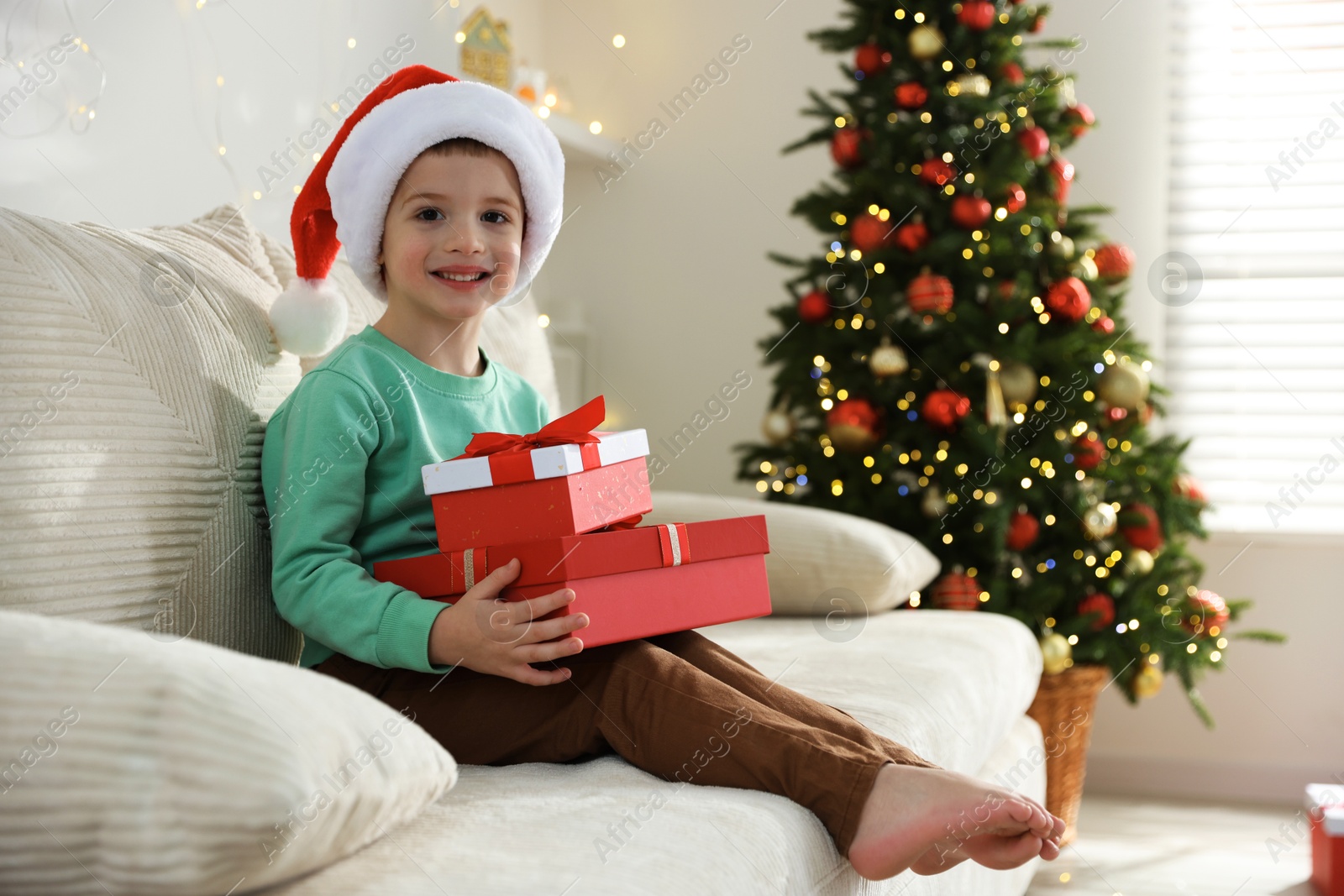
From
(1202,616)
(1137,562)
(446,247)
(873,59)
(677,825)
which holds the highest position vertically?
(873,59)

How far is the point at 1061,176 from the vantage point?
234 cm

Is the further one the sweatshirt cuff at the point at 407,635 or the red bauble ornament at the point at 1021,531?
the red bauble ornament at the point at 1021,531

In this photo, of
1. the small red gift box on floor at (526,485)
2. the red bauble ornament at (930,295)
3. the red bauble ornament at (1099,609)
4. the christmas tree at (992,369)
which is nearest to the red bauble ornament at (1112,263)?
the christmas tree at (992,369)

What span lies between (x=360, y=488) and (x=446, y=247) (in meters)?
0.29

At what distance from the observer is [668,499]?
6.54 feet

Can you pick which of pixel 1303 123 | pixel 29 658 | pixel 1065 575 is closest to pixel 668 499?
pixel 1065 575

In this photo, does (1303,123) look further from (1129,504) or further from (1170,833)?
(1170,833)

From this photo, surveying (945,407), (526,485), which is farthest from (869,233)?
(526,485)

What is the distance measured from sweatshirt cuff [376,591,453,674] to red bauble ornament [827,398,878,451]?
140cm

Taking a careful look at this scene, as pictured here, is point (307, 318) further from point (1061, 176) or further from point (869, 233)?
point (1061, 176)

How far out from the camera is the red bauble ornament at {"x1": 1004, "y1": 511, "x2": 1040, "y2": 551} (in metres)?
2.21

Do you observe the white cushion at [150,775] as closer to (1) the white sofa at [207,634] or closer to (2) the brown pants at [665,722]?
(1) the white sofa at [207,634]

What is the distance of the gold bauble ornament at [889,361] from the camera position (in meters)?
2.29

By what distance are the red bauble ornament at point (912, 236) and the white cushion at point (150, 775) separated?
1.87 meters
